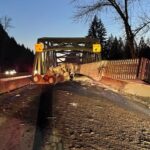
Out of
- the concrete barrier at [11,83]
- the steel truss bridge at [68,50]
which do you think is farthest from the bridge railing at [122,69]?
the concrete barrier at [11,83]

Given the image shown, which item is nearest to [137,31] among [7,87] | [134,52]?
[134,52]

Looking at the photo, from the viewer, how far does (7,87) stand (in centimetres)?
1877

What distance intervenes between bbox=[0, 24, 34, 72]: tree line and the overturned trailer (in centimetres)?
8726

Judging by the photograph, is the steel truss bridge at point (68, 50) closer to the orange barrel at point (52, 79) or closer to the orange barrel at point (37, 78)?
the orange barrel at point (37, 78)

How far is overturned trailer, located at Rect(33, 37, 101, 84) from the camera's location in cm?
2270

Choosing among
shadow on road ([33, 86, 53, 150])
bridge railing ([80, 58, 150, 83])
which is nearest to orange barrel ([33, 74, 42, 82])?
bridge railing ([80, 58, 150, 83])

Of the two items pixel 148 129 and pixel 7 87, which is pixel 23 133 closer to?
pixel 148 129

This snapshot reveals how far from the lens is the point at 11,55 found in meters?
127

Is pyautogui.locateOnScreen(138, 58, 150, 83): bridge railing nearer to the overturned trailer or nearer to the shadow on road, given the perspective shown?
the overturned trailer

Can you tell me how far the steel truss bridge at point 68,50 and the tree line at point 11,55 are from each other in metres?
87.2

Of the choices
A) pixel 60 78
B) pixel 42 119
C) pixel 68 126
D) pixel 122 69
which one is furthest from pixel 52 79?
pixel 68 126

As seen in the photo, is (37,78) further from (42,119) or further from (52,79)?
(42,119)

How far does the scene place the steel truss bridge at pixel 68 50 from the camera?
24.3 m

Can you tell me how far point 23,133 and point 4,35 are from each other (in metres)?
111
